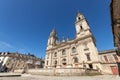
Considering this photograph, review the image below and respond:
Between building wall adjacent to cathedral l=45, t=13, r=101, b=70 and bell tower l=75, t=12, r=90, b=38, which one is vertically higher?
bell tower l=75, t=12, r=90, b=38

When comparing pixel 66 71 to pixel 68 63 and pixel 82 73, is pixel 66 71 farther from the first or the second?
pixel 68 63

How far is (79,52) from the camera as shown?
2744 centimetres

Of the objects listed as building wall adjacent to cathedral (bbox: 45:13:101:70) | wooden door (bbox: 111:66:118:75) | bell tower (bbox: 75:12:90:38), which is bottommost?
wooden door (bbox: 111:66:118:75)

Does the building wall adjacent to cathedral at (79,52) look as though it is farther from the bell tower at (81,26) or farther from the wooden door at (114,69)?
the wooden door at (114,69)

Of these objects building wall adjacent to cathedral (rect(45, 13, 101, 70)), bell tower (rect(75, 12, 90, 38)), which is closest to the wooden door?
building wall adjacent to cathedral (rect(45, 13, 101, 70))

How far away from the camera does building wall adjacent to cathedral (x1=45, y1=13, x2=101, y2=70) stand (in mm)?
24234

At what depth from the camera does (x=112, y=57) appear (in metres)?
28.6

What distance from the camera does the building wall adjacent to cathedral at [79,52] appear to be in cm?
2423

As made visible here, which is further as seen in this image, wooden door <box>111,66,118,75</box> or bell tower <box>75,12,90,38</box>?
bell tower <box>75,12,90,38</box>

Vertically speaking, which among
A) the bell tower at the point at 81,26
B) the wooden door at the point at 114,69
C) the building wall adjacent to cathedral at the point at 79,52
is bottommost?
the wooden door at the point at 114,69

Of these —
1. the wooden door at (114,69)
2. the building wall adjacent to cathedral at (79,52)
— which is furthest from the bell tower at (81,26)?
the wooden door at (114,69)

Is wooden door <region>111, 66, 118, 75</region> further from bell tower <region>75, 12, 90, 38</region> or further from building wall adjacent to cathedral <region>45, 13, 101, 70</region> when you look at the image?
bell tower <region>75, 12, 90, 38</region>

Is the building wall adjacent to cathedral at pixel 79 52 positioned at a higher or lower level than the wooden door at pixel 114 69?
higher

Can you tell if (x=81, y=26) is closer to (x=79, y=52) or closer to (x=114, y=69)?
(x=79, y=52)
